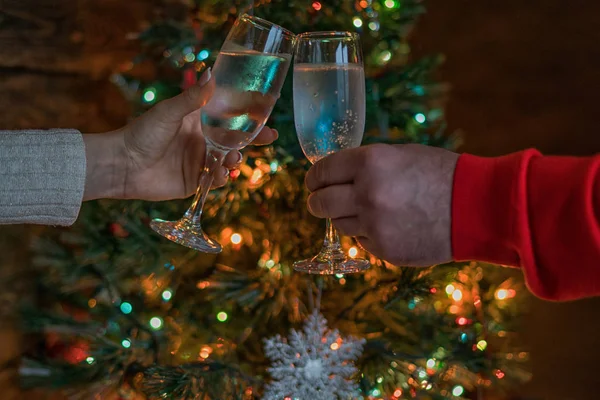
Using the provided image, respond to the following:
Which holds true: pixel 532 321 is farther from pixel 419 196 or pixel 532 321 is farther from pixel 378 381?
pixel 419 196

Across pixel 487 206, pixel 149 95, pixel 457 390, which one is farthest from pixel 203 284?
pixel 487 206

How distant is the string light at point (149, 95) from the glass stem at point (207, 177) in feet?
2.30

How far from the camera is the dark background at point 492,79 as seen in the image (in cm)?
224

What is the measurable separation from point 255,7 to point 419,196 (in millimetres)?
1053

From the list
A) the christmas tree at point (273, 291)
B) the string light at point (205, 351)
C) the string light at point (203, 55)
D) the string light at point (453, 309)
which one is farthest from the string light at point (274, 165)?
the string light at point (453, 309)

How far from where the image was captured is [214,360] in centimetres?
173

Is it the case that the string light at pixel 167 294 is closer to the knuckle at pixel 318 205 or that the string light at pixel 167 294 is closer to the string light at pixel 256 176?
the string light at pixel 256 176

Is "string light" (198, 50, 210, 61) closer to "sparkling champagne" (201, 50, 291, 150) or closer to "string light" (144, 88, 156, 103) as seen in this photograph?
"string light" (144, 88, 156, 103)

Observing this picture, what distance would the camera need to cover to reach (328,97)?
0.93 metres

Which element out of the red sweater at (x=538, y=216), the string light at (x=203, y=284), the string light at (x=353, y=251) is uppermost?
the red sweater at (x=538, y=216)

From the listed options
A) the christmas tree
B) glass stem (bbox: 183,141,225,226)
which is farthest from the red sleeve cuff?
the christmas tree

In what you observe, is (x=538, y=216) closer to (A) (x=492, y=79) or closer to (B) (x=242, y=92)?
(B) (x=242, y=92)

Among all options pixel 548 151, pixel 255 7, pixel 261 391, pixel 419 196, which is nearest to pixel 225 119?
pixel 419 196

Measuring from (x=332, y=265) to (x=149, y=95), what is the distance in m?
0.93
